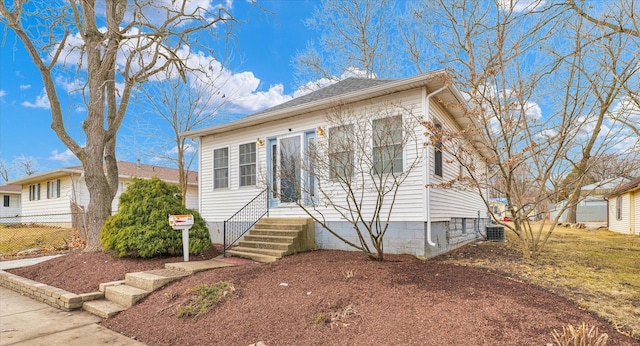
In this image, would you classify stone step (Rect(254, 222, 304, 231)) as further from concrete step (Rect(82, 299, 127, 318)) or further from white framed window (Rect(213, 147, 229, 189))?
concrete step (Rect(82, 299, 127, 318))

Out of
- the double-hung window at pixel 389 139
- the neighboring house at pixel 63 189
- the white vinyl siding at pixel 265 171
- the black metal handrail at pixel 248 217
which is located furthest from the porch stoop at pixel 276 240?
the neighboring house at pixel 63 189

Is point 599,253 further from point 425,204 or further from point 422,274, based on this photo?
point 422,274

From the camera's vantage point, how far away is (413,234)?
7090 mm

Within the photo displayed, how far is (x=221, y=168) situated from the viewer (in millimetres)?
10586

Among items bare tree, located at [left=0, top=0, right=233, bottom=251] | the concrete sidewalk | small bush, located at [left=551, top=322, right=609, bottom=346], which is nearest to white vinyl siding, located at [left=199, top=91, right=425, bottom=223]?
bare tree, located at [left=0, top=0, right=233, bottom=251]

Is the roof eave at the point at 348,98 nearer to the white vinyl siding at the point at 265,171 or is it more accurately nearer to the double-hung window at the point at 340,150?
the white vinyl siding at the point at 265,171

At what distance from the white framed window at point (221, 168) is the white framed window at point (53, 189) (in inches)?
581

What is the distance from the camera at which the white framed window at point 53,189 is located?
65.7 feet

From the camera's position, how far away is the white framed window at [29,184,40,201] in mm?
22217

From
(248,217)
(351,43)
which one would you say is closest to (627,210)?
(351,43)

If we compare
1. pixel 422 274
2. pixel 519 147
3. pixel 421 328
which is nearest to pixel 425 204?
pixel 422 274

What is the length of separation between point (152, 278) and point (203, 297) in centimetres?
136

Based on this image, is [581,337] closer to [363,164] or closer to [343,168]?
[343,168]

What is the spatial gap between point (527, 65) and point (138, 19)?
9256 mm
